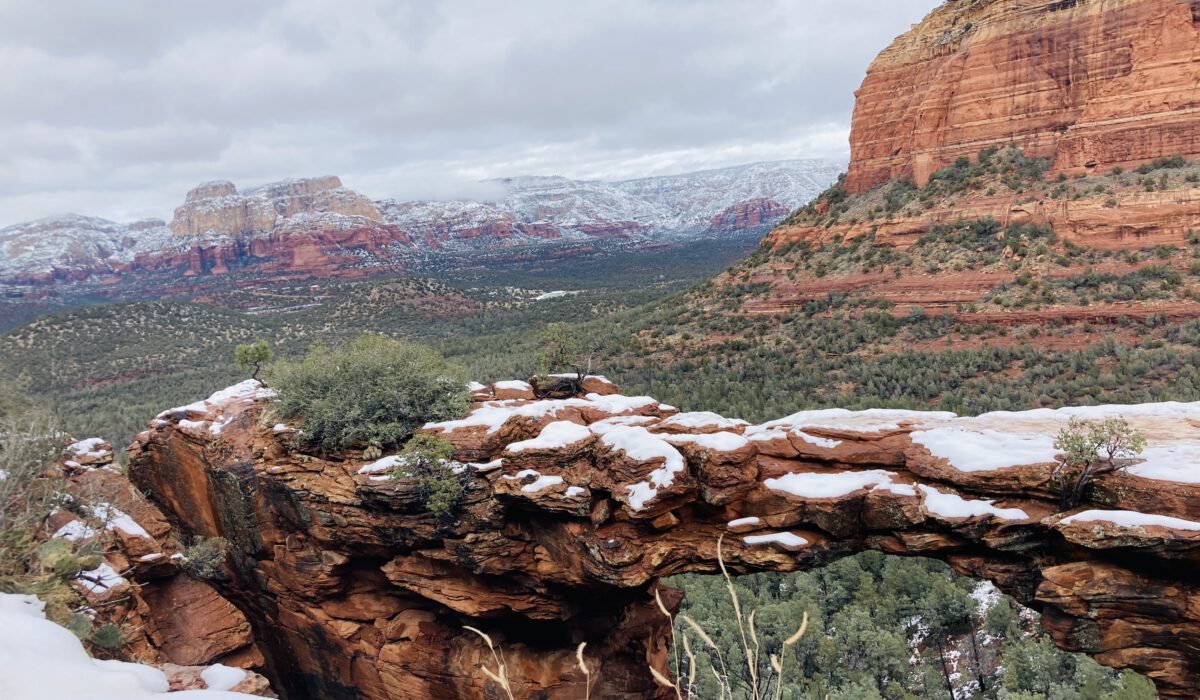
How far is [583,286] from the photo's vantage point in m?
115

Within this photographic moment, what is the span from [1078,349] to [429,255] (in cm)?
18270

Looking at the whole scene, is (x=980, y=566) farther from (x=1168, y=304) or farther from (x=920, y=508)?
(x=1168, y=304)

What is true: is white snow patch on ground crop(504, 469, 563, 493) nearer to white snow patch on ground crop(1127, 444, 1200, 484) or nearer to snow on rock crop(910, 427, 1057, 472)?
snow on rock crop(910, 427, 1057, 472)

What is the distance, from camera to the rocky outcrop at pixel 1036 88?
32500 millimetres

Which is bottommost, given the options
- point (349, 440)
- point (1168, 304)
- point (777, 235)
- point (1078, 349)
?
point (1078, 349)

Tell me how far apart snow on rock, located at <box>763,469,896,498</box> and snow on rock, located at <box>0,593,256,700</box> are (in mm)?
8431

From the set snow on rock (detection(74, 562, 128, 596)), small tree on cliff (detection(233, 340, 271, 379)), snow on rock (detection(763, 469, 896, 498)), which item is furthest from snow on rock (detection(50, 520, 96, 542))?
snow on rock (detection(763, 469, 896, 498))

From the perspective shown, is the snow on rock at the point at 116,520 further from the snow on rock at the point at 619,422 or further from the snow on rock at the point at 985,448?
the snow on rock at the point at 985,448

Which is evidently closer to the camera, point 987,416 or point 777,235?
point 987,416

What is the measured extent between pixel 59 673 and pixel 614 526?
766 cm

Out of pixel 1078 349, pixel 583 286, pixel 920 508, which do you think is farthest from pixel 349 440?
pixel 583 286

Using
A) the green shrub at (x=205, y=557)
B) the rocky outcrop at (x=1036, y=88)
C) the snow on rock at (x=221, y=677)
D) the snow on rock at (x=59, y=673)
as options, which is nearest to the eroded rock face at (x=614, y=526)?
the green shrub at (x=205, y=557)

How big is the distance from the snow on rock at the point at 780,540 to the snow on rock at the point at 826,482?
75 centimetres

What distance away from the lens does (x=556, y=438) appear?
1120cm
